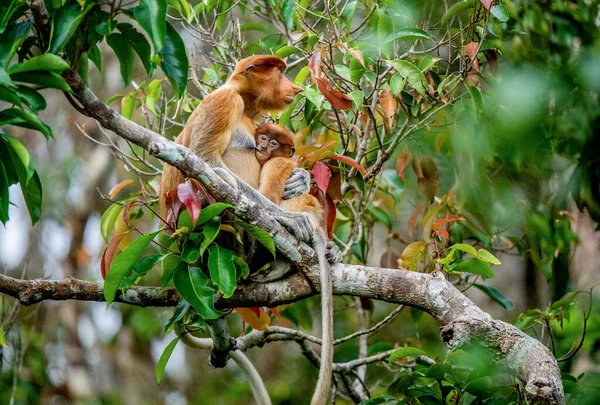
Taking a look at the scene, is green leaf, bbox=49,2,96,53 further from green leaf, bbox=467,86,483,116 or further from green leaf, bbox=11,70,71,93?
green leaf, bbox=467,86,483,116

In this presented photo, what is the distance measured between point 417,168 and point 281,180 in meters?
0.86

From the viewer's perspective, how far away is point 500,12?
3627 mm

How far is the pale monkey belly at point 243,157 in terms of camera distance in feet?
14.2

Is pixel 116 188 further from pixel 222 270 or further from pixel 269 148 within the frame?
pixel 222 270

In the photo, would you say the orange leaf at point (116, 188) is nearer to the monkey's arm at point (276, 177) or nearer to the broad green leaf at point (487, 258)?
the monkey's arm at point (276, 177)

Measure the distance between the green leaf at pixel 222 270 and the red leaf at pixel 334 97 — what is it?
Answer: 3.23ft

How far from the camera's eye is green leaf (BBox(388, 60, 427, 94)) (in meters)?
3.68

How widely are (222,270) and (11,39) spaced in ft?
4.42

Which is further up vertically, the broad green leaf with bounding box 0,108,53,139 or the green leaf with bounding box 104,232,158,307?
the broad green leaf with bounding box 0,108,53,139

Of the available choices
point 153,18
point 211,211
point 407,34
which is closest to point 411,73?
point 407,34

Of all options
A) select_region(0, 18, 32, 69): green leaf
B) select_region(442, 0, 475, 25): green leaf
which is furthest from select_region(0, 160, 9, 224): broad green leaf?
select_region(442, 0, 475, 25): green leaf

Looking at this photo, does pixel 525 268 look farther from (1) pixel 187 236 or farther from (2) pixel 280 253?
(1) pixel 187 236

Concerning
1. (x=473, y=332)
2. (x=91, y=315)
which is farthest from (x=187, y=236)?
(x=91, y=315)

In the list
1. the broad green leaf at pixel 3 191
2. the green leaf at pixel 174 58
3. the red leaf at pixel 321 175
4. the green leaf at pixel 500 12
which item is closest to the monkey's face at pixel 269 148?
the red leaf at pixel 321 175
